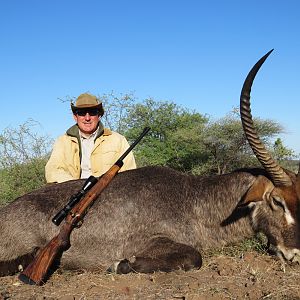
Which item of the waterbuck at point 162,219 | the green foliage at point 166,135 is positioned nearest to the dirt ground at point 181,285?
the waterbuck at point 162,219

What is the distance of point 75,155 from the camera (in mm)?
6031

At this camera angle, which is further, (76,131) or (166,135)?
(166,135)

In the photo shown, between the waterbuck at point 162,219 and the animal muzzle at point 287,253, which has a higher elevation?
the waterbuck at point 162,219

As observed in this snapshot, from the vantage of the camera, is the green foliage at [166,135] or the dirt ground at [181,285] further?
the green foliage at [166,135]

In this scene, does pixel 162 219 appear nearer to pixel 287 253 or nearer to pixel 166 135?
pixel 287 253

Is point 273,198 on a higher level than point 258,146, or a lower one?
lower

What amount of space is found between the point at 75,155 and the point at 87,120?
1.55ft

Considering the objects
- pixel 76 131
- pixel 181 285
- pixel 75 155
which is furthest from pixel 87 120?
pixel 181 285

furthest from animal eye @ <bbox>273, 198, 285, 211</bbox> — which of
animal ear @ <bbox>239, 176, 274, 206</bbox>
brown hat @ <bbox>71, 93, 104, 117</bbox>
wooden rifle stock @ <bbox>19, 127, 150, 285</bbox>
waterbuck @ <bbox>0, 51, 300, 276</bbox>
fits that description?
brown hat @ <bbox>71, 93, 104, 117</bbox>

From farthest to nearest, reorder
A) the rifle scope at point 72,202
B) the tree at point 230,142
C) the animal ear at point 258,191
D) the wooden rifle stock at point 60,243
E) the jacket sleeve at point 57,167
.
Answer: the tree at point 230,142
the jacket sleeve at point 57,167
the animal ear at point 258,191
the rifle scope at point 72,202
the wooden rifle stock at point 60,243

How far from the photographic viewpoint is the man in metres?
5.96

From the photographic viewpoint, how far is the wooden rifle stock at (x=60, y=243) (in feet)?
12.9

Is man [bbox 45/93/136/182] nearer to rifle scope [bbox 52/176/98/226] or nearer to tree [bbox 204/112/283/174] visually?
rifle scope [bbox 52/176/98/226]

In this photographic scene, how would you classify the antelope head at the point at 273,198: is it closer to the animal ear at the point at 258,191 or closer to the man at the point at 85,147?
the animal ear at the point at 258,191
